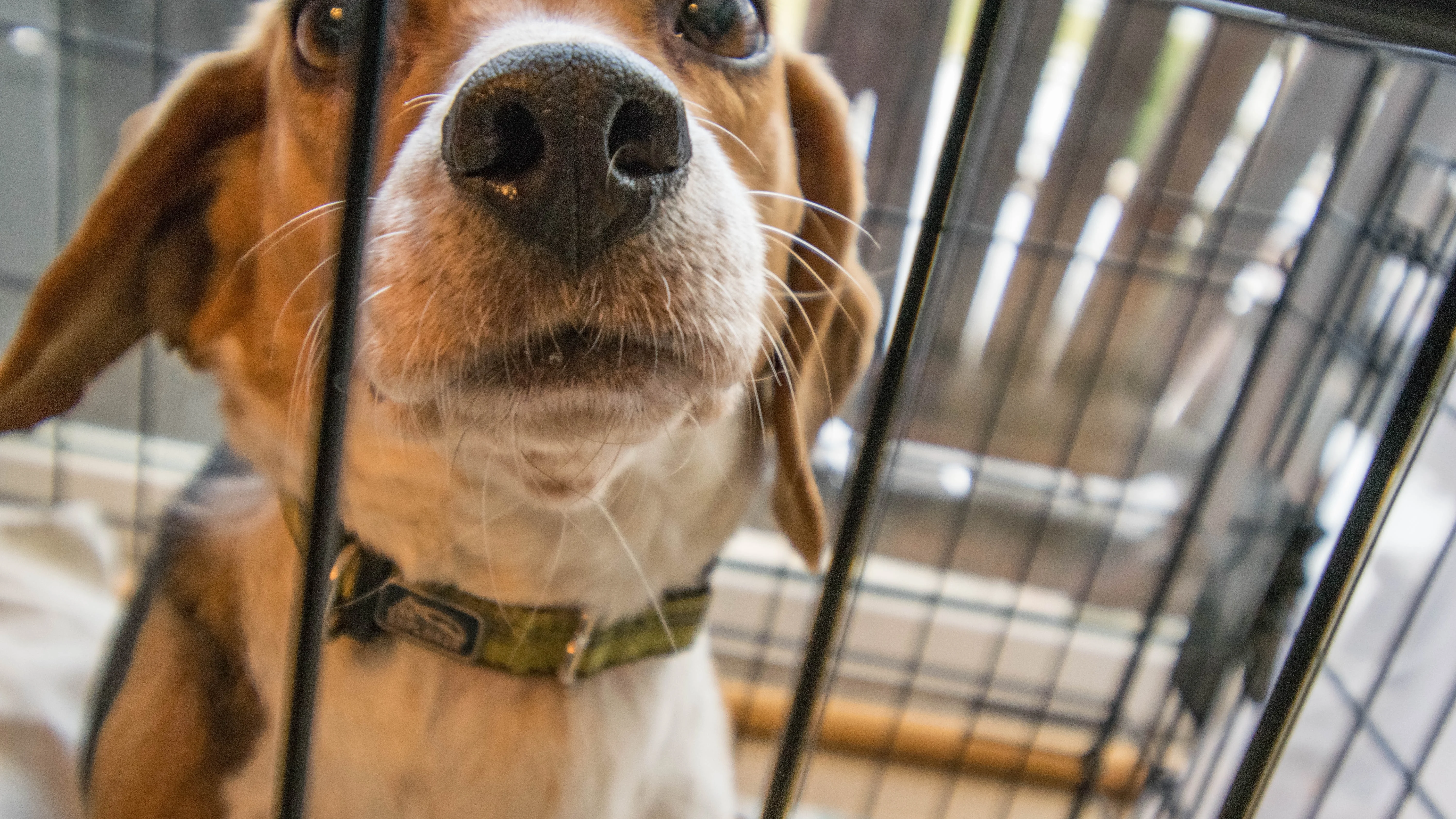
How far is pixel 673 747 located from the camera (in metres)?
0.89

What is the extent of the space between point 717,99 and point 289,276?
Result: 36 centimetres

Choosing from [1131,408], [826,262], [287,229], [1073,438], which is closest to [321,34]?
[287,229]

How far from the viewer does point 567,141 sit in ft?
1.49

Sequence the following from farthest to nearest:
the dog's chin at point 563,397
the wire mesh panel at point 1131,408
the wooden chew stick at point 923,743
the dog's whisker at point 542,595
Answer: the wooden chew stick at point 923,743, the wire mesh panel at point 1131,408, the dog's whisker at point 542,595, the dog's chin at point 563,397

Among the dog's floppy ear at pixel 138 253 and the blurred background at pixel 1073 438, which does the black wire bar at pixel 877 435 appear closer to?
the blurred background at pixel 1073 438

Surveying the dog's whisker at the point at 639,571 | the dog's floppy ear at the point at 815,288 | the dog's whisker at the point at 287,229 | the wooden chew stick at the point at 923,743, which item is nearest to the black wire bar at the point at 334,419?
the dog's whisker at the point at 287,229

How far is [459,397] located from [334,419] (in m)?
0.16

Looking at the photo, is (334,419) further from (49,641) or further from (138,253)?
(49,641)

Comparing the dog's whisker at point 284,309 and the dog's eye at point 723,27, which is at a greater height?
the dog's eye at point 723,27

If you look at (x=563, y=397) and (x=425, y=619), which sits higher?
(x=563, y=397)

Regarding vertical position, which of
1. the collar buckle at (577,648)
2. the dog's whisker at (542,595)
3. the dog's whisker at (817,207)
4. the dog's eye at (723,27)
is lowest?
the collar buckle at (577,648)

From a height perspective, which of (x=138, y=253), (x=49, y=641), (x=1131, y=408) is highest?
(x=138, y=253)

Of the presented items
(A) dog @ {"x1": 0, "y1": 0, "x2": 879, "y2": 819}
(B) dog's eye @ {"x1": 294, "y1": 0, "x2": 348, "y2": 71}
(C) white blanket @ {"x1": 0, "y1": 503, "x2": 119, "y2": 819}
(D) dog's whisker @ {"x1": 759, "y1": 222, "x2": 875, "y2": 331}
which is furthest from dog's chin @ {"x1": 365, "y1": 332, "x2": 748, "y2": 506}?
(C) white blanket @ {"x1": 0, "y1": 503, "x2": 119, "y2": 819}

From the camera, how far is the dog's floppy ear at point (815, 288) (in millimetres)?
848
